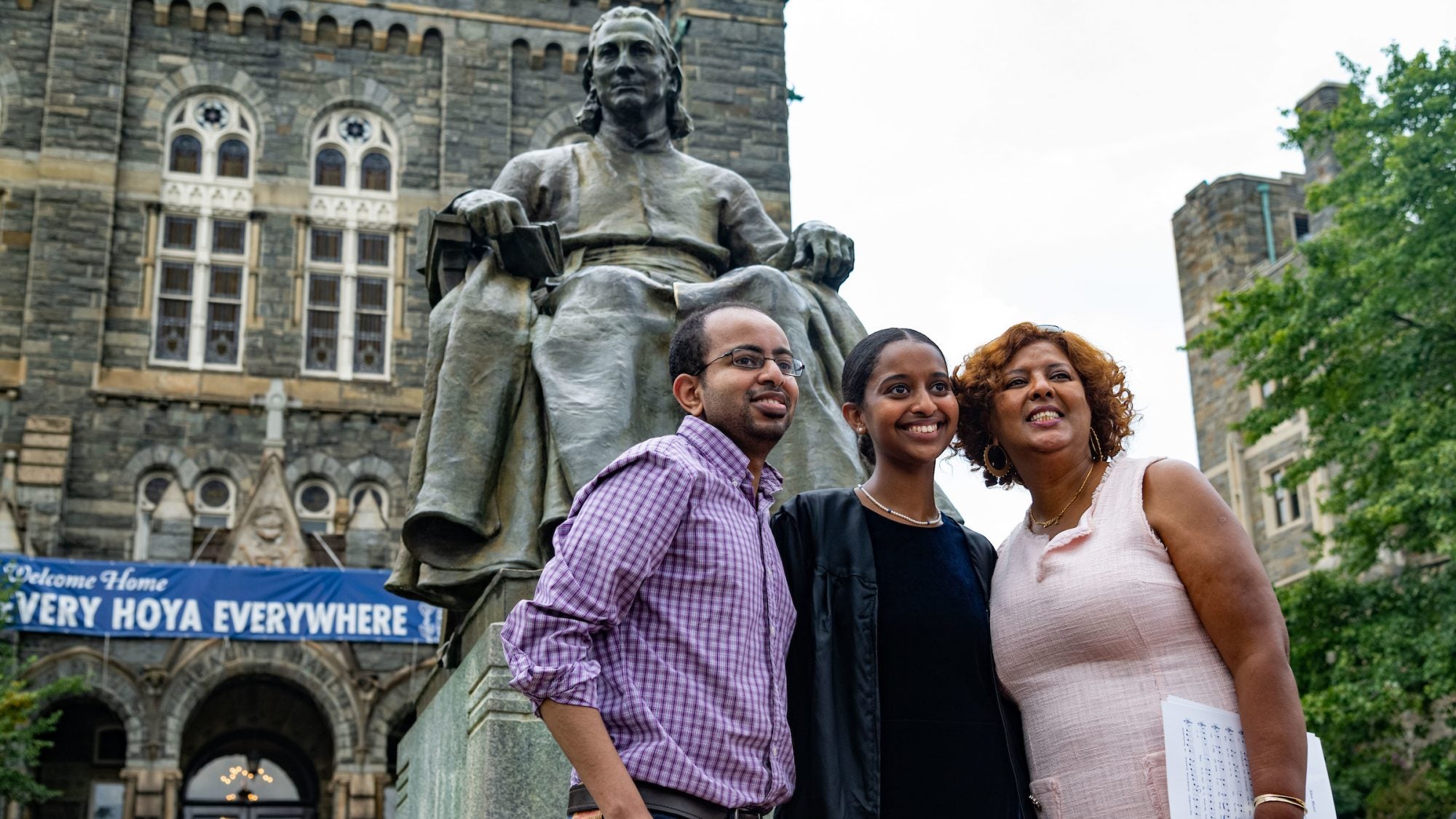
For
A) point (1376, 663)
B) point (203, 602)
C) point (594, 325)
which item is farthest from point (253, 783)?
point (594, 325)

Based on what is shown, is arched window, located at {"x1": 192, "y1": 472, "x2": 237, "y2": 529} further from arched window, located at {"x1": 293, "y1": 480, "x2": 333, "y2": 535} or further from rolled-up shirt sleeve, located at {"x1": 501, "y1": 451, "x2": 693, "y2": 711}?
rolled-up shirt sleeve, located at {"x1": 501, "y1": 451, "x2": 693, "y2": 711}

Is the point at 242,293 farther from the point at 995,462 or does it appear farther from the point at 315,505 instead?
the point at 995,462

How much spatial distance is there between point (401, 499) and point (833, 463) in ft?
68.2

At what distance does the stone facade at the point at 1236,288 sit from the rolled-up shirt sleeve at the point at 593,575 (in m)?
30.4

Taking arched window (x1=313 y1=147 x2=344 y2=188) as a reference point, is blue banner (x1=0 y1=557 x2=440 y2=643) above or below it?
below

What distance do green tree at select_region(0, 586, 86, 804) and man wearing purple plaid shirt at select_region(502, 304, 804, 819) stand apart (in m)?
17.9

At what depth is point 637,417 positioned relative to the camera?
5.09 m

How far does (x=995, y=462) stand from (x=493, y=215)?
8.62 feet

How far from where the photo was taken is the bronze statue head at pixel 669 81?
587 centimetres

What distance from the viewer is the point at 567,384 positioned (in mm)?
5000

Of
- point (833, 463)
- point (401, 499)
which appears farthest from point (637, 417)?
point (401, 499)

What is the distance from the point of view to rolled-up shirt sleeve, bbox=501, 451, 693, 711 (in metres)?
2.31

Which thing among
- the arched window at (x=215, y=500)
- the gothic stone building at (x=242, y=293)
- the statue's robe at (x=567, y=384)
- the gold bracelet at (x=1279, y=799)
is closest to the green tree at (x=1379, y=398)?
the gothic stone building at (x=242, y=293)

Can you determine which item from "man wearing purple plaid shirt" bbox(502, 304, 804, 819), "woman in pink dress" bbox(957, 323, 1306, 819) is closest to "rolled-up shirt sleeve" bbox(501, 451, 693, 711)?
"man wearing purple plaid shirt" bbox(502, 304, 804, 819)
